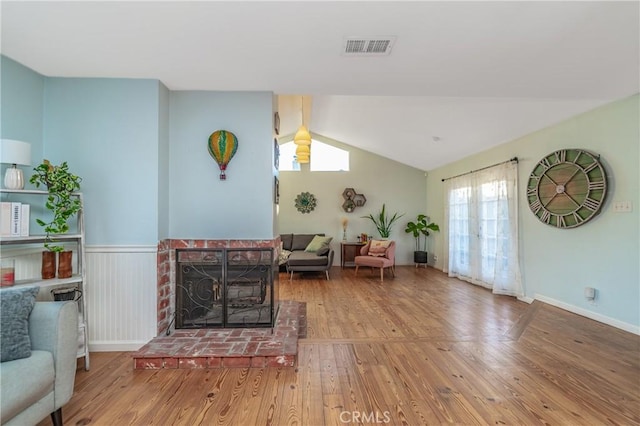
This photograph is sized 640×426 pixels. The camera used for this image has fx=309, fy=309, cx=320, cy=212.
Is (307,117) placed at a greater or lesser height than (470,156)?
greater

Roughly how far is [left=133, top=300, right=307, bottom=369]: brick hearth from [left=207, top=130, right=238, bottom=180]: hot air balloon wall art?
1.53 metres

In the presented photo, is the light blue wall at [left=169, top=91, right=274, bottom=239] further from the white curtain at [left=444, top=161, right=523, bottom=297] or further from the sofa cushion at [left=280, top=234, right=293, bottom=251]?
the sofa cushion at [left=280, top=234, right=293, bottom=251]

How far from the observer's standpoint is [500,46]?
221cm

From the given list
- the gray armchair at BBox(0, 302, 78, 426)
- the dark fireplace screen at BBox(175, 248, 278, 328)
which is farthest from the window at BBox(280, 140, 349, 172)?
the gray armchair at BBox(0, 302, 78, 426)

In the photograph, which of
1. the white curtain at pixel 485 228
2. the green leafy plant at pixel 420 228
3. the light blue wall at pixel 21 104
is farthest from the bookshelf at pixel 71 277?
the green leafy plant at pixel 420 228

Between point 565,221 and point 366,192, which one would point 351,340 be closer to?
point 565,221

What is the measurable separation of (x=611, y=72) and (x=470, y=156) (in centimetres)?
343

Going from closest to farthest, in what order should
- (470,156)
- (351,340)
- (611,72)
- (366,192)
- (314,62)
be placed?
(314,62)
(611,72)
(351,340)
(470,156)
(366,192)

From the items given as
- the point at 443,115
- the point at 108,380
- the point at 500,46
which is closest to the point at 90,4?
the point at 108,380

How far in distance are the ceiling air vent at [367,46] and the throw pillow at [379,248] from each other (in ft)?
15.6

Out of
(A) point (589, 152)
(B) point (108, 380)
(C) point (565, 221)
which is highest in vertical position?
(A) point (589, 152)

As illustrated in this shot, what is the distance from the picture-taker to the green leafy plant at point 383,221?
25.5 feet

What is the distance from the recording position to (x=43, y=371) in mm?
1551

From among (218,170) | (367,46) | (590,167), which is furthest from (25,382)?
(590,167)
